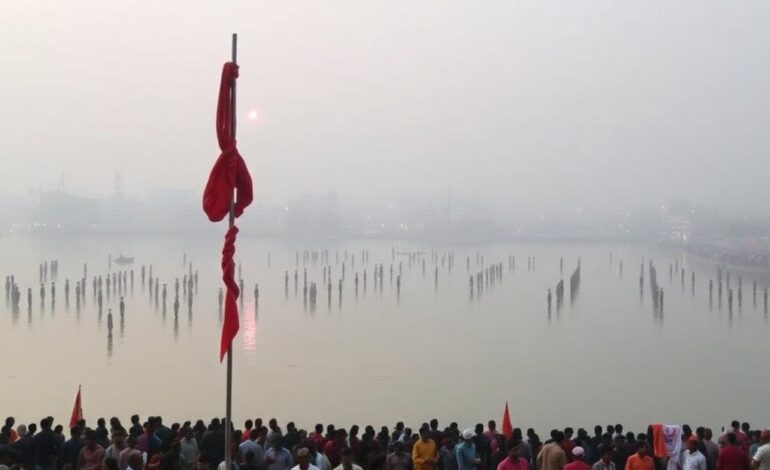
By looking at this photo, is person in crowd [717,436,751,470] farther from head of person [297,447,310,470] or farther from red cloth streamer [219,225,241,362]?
red cloth streamer [219,225,241,362]

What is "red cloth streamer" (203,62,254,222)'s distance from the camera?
591 cm

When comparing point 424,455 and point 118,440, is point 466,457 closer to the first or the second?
point 424,455

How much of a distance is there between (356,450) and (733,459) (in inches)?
144

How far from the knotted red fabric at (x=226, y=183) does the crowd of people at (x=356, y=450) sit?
1356mm

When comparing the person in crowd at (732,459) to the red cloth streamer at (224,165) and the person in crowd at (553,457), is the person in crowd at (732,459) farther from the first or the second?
the red cloth streamer at (224,165)

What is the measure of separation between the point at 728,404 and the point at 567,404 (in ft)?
15.3

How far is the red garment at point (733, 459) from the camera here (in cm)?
789

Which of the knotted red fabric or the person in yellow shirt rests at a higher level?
the knotted red fabric

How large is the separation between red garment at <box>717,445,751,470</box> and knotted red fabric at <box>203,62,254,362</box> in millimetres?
4818

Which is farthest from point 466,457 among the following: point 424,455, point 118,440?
point 118,440

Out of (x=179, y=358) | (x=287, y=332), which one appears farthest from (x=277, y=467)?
(x=287, y=332)

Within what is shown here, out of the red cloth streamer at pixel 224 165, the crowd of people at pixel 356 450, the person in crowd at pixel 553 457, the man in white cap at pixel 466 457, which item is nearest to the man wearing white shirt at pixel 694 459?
the crowd of people at pixel 356 450

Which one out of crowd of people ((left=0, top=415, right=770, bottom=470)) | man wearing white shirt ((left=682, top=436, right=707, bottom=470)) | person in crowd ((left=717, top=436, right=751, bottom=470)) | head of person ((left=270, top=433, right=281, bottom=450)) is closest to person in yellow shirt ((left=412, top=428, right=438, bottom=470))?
crowd of people ((left=0, top=415, right=770, bottom=470))

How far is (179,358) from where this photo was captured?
30000 millimetres
